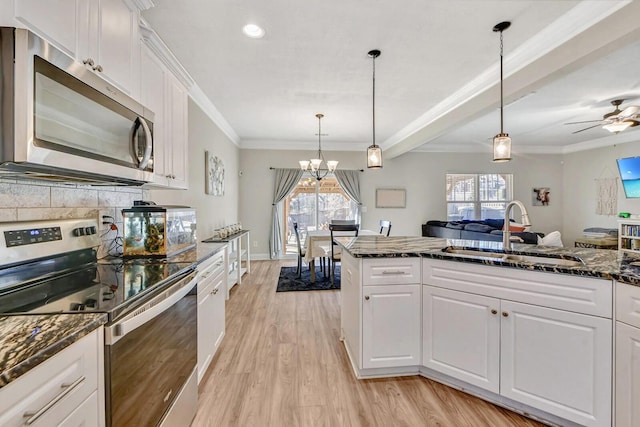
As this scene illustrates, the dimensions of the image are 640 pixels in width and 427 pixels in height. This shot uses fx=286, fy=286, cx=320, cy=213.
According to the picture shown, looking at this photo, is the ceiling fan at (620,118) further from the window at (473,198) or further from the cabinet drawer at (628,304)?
the cabinet drawer at (628,304)

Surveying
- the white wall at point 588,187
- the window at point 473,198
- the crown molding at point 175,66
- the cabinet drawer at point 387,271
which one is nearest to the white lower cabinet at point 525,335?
the cabinet drawer at point 387,271

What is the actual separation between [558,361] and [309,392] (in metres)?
1.44

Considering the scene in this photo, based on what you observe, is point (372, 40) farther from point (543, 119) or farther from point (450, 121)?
point (543, 119)

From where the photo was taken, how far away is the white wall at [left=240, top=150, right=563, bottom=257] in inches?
250

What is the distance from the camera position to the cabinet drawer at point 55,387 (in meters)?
0.61

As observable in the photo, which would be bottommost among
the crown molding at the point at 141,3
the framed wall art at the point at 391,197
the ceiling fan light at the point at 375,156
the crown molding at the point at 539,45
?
the framed wall art at the point at 391,197

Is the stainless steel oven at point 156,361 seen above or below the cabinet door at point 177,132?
below

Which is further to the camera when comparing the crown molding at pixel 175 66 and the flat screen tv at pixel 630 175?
the flat screen tv at pixel 630 175

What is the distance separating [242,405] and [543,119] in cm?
586

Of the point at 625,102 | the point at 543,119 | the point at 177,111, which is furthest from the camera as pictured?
the point at 543,119

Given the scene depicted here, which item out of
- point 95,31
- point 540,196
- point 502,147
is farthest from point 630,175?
point 95,31

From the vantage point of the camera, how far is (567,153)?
22.8 ft

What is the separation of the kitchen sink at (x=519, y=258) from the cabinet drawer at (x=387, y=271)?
1.03 feet

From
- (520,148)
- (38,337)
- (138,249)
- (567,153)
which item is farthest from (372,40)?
(567,153)
